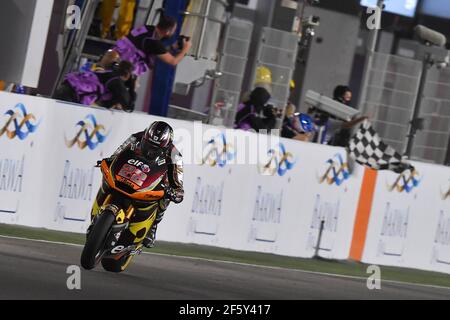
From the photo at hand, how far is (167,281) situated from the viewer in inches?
432

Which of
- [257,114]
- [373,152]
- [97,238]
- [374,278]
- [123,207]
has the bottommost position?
[374,278]

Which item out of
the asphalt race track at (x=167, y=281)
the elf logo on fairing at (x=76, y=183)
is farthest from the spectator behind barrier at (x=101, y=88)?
the asphalt race track at (x=167, y=281)

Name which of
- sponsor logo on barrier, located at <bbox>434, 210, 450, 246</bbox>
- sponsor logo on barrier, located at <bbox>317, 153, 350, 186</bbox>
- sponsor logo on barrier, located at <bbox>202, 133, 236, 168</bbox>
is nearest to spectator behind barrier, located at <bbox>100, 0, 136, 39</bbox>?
sponsor logo on barrier, located at <bbox>202, 133, 236, 168</bbox>

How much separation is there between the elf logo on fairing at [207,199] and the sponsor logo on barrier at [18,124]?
227 cm

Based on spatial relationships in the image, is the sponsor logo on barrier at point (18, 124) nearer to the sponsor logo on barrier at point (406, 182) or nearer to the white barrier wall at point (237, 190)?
the white barrier wall at point (237, 190)

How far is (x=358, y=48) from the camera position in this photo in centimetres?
2844

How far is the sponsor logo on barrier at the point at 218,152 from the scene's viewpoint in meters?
14.9

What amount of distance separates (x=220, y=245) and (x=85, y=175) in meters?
2.09

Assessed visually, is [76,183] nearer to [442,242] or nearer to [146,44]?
[146,44]

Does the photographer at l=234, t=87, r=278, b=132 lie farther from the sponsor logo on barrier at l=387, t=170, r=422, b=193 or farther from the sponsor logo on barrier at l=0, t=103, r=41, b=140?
the sponsor logo on barrier at l=0, t=103, r=41, b=140

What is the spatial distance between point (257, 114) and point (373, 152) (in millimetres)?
1697

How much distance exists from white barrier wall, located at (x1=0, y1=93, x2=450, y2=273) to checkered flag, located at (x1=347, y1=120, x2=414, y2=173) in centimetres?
14

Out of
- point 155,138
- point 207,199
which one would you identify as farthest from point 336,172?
point 155,138
